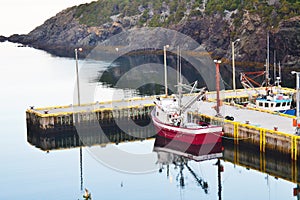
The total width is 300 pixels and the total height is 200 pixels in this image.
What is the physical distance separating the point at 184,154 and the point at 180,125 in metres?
4.80

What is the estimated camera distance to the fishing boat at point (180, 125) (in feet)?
262

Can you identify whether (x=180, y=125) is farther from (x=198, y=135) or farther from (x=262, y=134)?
(x=262, y=134)

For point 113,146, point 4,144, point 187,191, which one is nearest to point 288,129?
point 187,191

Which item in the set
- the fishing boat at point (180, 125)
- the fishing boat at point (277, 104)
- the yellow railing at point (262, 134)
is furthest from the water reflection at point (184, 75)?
the yellow railing at point (262, 134)

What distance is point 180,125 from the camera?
83.1m

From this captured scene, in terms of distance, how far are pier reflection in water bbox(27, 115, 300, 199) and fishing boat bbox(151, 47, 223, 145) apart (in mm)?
890

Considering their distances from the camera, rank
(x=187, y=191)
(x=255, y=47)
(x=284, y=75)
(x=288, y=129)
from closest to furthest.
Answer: (x=187, y=191)
(x=288, y=129)
(x=284, y=75)
(x=255, y=47)

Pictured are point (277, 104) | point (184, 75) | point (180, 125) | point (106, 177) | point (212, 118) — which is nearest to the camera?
point (106, 177)

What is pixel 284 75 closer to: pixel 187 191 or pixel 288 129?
pixel 288 129

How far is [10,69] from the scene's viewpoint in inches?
7835

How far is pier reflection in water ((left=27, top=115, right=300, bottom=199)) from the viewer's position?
7069 centimetres

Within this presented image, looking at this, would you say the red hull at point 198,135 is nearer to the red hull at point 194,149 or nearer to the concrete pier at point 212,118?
the red hull at point 194,149

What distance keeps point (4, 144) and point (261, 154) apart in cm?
3260

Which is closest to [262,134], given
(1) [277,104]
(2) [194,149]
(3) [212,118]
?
(2) [194,149]
